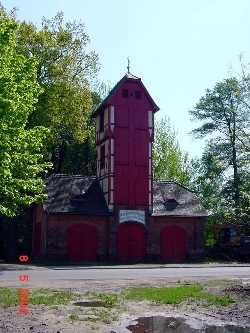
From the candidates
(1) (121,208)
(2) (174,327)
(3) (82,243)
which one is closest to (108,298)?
(2) (174,327)

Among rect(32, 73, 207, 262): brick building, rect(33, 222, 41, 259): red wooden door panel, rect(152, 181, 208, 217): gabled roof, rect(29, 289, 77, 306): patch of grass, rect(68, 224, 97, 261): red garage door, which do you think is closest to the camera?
rect(29, 289, 77, 306): patch of grass

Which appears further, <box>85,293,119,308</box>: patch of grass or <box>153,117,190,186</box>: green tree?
<box>153,117,190,186</box>: green tree

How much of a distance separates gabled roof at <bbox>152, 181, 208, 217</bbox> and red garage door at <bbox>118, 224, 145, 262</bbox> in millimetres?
1921

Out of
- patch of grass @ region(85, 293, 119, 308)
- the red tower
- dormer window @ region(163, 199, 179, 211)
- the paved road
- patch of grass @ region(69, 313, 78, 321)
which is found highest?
the red tower

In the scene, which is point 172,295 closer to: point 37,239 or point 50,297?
point 50,297

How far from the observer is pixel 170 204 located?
1490 inches

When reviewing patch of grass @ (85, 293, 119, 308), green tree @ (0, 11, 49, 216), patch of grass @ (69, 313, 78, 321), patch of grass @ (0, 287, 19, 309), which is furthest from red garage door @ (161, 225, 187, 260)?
patch of grass @ (69, 313, 78, 321)

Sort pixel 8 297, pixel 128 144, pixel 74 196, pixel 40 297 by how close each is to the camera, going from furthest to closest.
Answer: pixel 128 144
pixel 74 196
pixel 40 297
pixel 8 297

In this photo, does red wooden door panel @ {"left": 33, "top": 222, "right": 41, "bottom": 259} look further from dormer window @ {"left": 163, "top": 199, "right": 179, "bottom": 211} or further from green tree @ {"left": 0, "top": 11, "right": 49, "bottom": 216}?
green tree @ {"left": 0, "top": 11, "right": 49, "bottom": 216}

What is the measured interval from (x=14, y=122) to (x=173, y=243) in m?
21.7

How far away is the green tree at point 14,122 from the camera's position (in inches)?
670

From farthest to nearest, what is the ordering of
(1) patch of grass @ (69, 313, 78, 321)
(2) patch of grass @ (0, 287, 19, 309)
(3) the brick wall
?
(3) the brick wall < (2) patch of grass @ (0, 287, 19, 309) < (1) patch of grass @ (69, 313, 78, 321)

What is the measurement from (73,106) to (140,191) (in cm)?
826

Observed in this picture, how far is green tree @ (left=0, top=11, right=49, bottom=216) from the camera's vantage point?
55.8 ft
